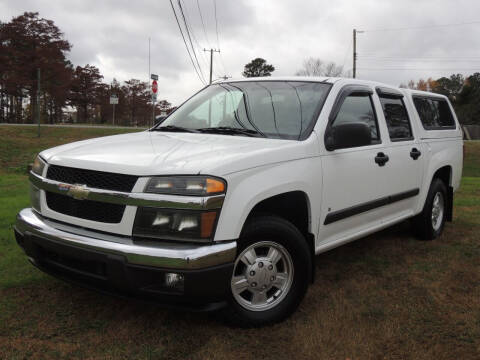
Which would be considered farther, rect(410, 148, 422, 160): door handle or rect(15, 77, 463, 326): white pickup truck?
rect(410, 148, 422, 160): door handle

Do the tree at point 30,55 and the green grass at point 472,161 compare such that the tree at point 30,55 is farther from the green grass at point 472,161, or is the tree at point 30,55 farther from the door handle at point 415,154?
the door handle at point 415,154

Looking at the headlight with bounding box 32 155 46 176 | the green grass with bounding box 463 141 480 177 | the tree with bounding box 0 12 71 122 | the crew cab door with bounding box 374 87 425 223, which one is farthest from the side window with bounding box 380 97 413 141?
the tree with bounding box 0 12 71 122

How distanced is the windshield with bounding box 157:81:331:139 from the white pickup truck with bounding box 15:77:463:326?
13 mm

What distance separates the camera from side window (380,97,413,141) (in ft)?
14.6

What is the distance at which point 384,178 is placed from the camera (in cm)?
418

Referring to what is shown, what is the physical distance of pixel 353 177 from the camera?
3.74m

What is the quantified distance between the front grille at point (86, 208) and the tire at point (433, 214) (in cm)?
375

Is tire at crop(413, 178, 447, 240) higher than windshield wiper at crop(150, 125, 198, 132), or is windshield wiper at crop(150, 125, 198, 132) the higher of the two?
windshield wiper at crop(150, 125, 198, 132)

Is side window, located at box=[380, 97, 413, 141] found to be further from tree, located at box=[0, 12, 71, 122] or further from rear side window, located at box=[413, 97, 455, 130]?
tree, located at box=[0, 12, 71, 122]

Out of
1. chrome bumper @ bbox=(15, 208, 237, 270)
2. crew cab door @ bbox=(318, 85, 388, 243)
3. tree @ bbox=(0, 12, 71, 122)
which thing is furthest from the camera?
tree @ bbox=(0, 12, 71, 122)

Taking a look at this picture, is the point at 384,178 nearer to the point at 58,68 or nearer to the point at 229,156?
the point at 229,156

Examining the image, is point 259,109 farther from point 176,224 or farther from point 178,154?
point 176,224

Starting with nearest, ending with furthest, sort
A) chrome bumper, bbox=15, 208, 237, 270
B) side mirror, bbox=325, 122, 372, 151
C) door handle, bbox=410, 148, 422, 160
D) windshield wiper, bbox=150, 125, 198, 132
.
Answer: chrome bumper, bbox=15, 208, 237, 270, side mirror, bbox=325, 122, 372, 151, windshield wiper, bbox=150, 125, 198, 132, door handle, bbox=410, 148, 422, 160

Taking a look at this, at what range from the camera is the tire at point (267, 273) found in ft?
9.68
